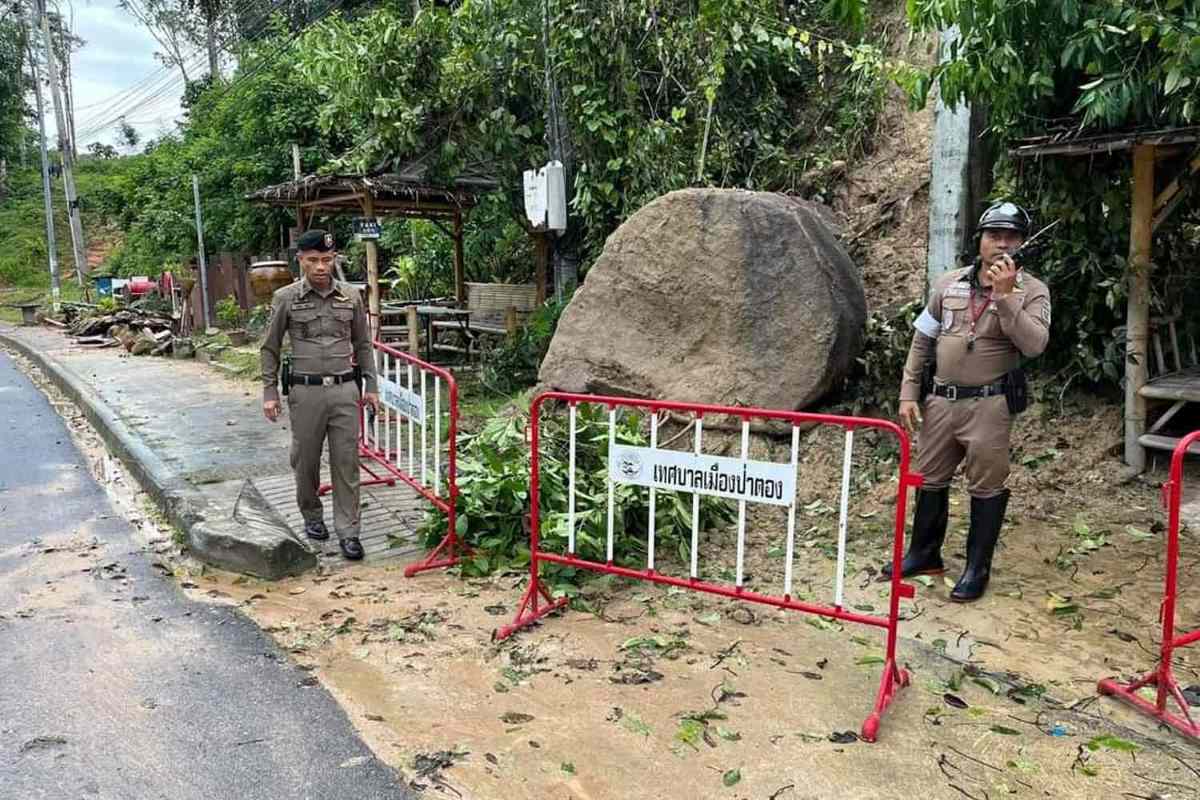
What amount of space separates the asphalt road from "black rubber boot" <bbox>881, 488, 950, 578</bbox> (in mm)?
2889

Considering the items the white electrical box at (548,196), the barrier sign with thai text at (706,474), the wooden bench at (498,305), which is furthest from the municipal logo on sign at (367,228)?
the barrier sign with thai text at (706,474)

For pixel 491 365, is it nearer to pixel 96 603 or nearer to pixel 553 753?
pixel 96 603

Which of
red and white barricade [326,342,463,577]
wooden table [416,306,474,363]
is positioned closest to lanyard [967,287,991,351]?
red and white barricade [326,342,463,577]

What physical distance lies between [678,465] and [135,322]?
17.8 metres

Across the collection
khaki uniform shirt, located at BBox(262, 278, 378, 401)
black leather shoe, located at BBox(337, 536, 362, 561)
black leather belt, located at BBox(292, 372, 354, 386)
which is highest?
khaki uniform shirt, located at BBox(262, 278, 378, 401)

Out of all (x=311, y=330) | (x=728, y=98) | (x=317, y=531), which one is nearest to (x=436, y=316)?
(x=728, y=98)

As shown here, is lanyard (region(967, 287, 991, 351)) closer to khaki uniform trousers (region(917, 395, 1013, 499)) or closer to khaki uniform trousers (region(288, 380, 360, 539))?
khaki uniform trousers (region(917, 395, 1013, 499))

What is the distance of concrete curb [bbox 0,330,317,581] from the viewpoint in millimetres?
5117

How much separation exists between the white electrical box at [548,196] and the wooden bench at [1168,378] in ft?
17.9

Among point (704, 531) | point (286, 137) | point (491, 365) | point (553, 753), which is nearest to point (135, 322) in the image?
point (286, 137)

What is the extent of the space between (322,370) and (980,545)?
3688 millimetres

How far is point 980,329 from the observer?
4285 millimetres

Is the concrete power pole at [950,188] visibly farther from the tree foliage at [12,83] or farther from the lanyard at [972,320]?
the tree foliage at [12,83]

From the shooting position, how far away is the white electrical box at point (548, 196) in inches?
366
